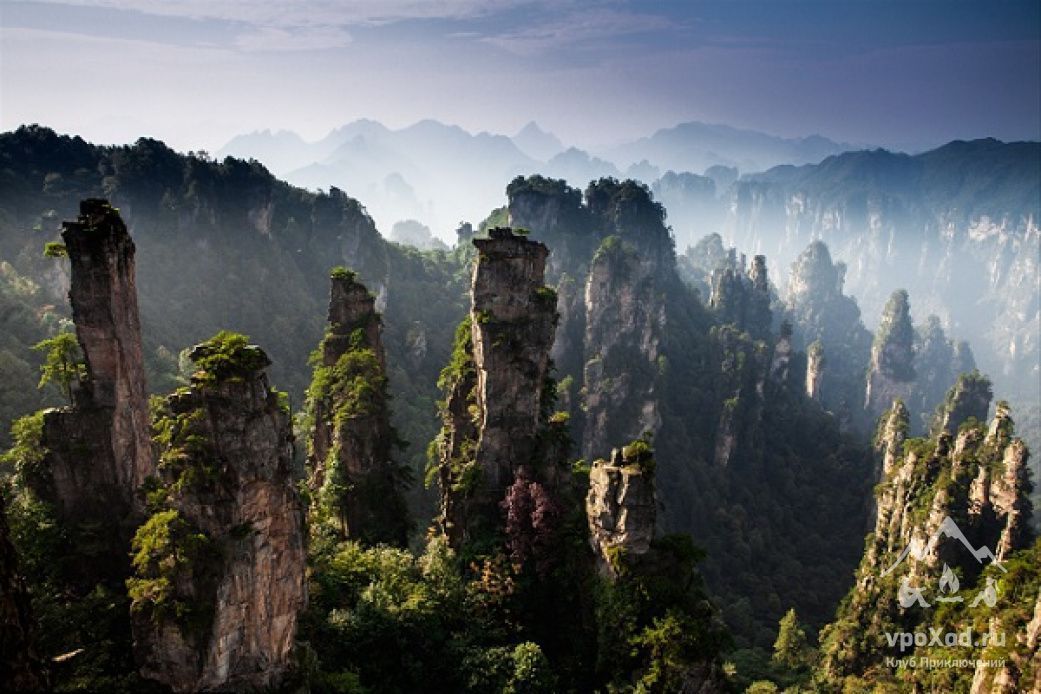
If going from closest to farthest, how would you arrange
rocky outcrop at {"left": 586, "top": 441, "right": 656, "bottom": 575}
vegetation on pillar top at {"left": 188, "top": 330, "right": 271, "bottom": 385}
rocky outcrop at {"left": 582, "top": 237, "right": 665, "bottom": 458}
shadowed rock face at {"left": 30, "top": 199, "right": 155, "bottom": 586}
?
vegetation on pillar top at {"left": 188, "top": 330, "right": 271, "bottom": 385}
shadowed rock face at {"left": 30, "top": 199, "right": 155, "bottom": 586}
rocky outcrop at {"left": 586, "top": 441, "right": 656, "bottom": 575}
rocky outcrop at {"left": 582, "top": 237, "right": 665, "bottom": 458}

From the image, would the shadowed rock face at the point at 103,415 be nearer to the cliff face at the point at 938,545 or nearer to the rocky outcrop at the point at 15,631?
the rocky outcrop at the point at 15,631

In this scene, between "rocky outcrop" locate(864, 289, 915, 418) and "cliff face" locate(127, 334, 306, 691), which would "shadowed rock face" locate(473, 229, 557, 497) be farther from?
"rocky outcrop" locate(864, 289, 915, 418)

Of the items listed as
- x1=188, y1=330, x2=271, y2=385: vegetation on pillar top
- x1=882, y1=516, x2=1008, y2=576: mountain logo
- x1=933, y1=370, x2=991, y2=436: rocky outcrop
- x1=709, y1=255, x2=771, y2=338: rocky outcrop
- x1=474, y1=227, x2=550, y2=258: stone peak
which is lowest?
x1=882, y1=516, x2=1008, y2=576: mountain logo

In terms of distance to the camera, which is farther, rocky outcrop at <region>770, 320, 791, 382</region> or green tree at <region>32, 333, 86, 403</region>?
rocky outcrop at <region>770, 320, 791, 382</region>

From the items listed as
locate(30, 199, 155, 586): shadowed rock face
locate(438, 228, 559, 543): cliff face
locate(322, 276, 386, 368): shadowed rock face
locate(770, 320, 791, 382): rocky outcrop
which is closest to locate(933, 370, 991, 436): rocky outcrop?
locate(770, 320, 791, 382): rocky outcrop

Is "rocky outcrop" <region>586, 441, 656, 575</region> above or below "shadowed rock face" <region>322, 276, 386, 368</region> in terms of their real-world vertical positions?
below

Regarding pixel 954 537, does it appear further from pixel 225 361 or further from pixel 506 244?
pixel 225 361

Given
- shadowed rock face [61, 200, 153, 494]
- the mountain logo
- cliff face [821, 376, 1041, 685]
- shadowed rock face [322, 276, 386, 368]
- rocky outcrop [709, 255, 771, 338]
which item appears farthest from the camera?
rocky outcrop [709, 255, 771, 338]

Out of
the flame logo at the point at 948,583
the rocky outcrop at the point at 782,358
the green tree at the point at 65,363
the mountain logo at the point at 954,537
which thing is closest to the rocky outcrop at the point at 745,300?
the rocky outcrop at the point at 782,358
